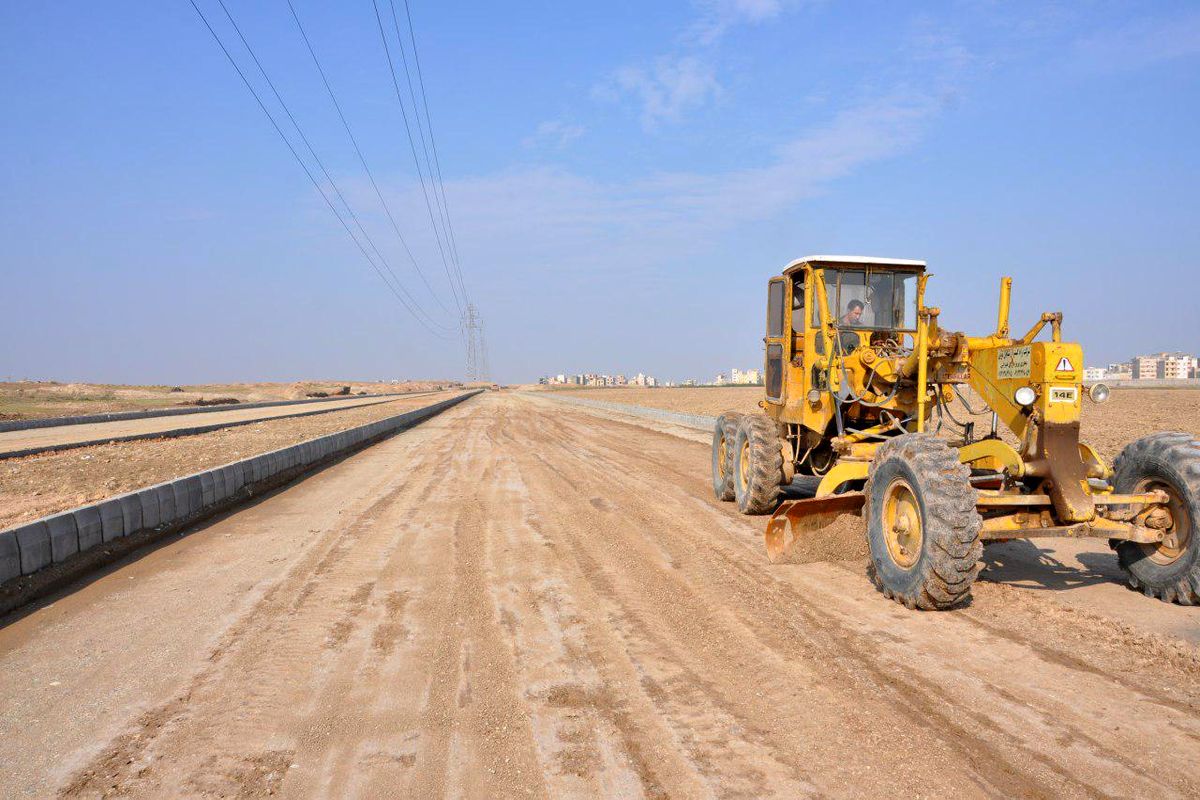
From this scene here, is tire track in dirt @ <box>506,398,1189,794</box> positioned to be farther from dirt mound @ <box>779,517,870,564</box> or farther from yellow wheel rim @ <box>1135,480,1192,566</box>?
yellow wheel rim @ <box>1135,480,1192,566</box>

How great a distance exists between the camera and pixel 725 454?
9992mm

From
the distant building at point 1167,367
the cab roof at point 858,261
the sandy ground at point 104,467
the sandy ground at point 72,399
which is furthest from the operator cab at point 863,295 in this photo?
the distant building at point 1167,367

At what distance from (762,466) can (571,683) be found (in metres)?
5.00

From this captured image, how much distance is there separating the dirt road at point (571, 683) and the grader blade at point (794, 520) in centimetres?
21

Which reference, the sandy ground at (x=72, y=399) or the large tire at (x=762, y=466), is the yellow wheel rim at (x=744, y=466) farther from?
the sandy ground at (x=72, y=399)

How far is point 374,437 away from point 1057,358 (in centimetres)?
1951

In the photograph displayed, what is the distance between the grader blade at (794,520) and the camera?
6.34 meters

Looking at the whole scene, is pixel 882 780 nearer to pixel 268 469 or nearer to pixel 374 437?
pixel 268 469

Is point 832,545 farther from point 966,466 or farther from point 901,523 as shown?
point 966,466

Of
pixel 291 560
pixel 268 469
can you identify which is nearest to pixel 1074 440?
pixel 291 560

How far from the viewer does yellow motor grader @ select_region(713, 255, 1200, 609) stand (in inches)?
192

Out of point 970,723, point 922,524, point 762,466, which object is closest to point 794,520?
point 922,524

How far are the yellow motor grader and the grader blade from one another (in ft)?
0.05

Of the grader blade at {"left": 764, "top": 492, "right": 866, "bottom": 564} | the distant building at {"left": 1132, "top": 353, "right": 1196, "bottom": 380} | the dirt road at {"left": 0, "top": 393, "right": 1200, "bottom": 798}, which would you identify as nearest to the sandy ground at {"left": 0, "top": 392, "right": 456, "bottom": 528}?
the dirt road at {"left": 0, "top": 393, "right": 1200, "bottom": 798}
